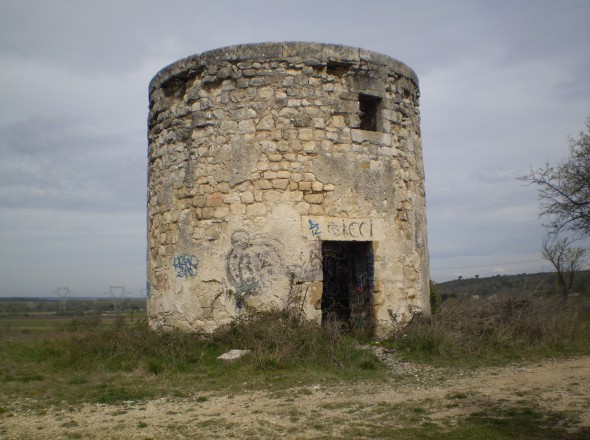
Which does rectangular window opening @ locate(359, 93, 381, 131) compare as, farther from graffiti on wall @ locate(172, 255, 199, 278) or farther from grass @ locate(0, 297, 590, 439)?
graffiti on wall @ locate(172, 255, 199, 278)

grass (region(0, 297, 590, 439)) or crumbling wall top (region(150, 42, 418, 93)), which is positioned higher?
crumbling wall top (region(150, 42, 418, 93))

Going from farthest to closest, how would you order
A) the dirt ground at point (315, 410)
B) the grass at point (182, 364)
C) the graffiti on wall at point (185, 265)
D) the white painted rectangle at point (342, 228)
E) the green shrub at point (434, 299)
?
the green shrub at point (434, 299)
the graffiti on wall at point (185, 265)
the white painted rectangle at point (342, 228)
the grass at point (182, 364)
the dirt ground at point (315, 410)

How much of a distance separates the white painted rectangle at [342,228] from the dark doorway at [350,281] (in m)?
0.22

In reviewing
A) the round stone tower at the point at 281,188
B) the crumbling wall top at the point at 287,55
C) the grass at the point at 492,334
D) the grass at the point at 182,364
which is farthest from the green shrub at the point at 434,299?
the crumbling wall top at the point at 287,55

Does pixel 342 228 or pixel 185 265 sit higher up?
pixel 342 228

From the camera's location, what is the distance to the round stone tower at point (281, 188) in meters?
7.17

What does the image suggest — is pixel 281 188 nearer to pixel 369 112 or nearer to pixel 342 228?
pixel 342 228

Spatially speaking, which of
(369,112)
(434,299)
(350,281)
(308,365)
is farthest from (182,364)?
(434,299)

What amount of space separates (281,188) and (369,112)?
6.61 ft

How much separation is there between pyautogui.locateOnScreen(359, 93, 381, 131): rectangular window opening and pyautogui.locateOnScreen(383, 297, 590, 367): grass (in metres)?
2.86

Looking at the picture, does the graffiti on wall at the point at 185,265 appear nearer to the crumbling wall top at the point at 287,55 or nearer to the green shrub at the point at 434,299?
the crumbling wall top at the point at 287,55

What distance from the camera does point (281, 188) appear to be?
7.23m

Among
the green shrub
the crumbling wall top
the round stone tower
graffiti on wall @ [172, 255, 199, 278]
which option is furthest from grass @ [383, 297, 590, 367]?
the crumbling wall top

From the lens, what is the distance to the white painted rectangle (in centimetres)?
722
